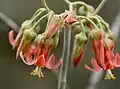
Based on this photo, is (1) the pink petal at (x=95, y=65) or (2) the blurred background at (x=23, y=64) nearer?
(1) the pink petal at (x=95, y=65)

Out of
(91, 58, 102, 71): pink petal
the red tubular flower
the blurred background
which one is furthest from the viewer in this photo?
the blurred background

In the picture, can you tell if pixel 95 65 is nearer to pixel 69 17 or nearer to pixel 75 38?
pixel 75 38

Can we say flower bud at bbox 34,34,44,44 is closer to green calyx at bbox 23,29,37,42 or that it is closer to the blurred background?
green calyx at bbox 23,29,37,42

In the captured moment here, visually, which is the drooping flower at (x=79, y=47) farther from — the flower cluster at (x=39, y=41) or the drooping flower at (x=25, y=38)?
the drooping flower at (x=25, y=38)

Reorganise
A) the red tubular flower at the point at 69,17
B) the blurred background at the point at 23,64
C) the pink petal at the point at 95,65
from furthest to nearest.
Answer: the blurred background at the point at 23,64 → the pink petal at the point at 95,65 → the red tubular flower at the point at 69,17

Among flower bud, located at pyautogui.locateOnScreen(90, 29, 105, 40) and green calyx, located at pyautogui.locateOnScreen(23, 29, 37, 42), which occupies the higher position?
green calyx, located at pyautogui.locateOnScreen(23, 29, 37, 42)

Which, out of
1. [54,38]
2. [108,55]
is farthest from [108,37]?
[54,38]

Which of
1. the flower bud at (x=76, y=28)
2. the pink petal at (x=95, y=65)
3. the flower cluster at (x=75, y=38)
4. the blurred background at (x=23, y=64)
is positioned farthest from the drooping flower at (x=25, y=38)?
the blurred background at (x=23, y=64)

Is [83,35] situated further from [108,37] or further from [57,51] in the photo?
[57,51]

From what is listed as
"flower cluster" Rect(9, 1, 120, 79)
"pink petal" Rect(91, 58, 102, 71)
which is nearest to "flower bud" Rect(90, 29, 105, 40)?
"flower cluster" Rect(9, 1, 120, 79)

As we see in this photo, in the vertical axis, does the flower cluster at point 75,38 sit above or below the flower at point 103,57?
above
